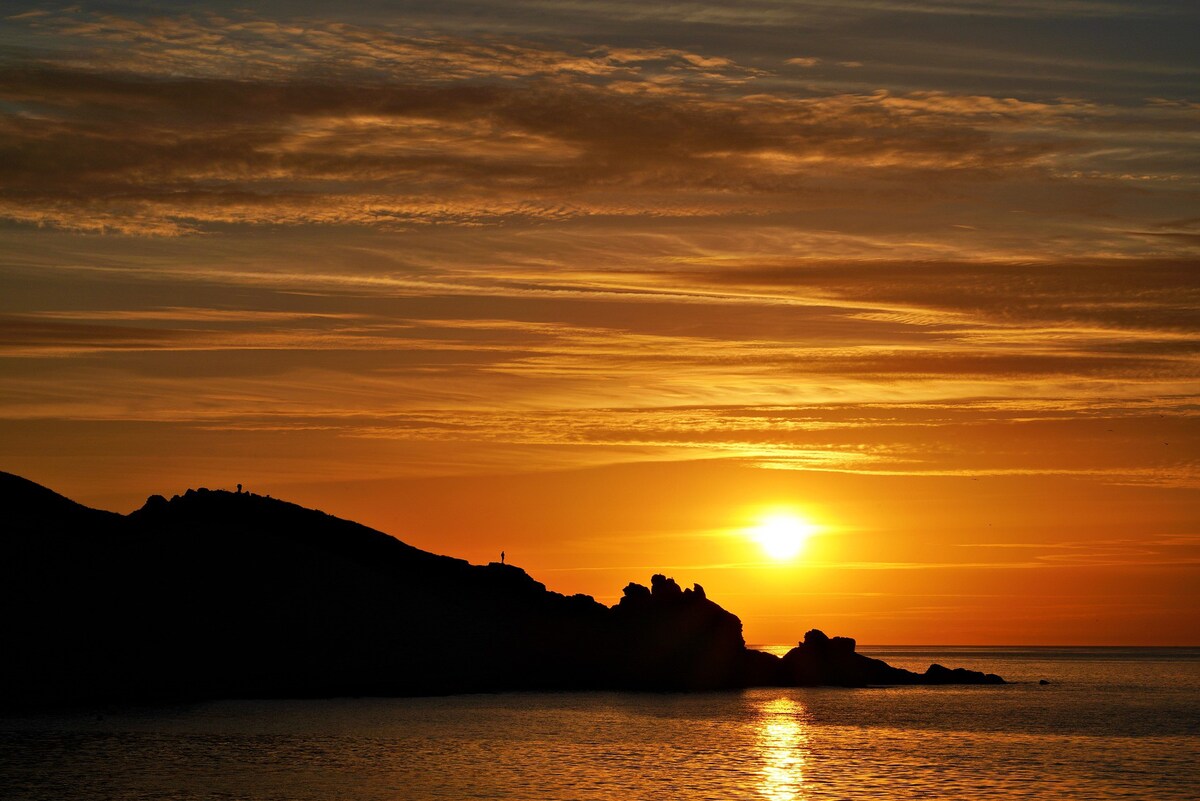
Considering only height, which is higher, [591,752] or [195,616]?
[195,616]

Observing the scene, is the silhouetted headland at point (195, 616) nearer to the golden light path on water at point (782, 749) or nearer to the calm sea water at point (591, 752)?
the calm sea water at point (591, 752)

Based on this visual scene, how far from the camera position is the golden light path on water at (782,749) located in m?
82.0

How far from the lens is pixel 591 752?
102812 mm

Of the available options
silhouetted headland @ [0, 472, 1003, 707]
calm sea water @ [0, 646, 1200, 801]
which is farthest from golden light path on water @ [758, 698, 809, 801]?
silhouetted headland @ [0, 472, 1003, 707]

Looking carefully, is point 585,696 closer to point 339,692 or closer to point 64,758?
point 339,692

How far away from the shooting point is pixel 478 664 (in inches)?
7795

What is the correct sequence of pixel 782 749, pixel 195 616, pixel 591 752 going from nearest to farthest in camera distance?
pixel 591 752, pixel 782 749, pixel 195 616

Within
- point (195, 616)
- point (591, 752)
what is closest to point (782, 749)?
point (591, 752)

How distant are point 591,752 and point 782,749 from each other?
1655 cm

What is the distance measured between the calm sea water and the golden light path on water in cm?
24

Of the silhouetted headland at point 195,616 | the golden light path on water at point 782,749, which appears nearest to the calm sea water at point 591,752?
the golden light path on water at point 782,749

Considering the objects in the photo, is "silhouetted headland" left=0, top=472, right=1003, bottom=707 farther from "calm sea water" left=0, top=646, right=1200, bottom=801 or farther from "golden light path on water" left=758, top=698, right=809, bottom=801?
"golden light path on water" left=758, top=698, right=809, bottom=801

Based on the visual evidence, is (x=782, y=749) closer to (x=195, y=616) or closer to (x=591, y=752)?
(x=591, y=752)

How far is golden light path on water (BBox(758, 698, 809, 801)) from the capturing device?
82.0 metres
